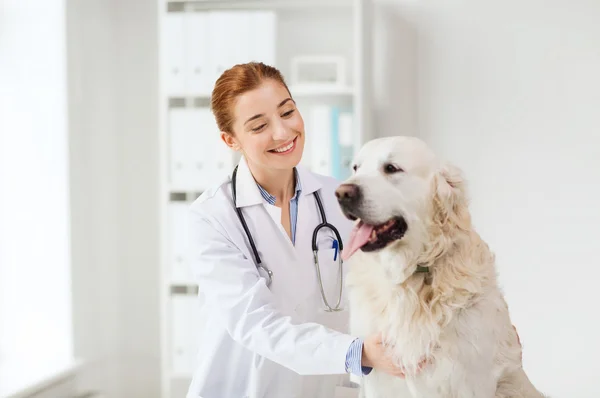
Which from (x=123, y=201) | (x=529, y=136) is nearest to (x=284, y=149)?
(x=529, y=136)

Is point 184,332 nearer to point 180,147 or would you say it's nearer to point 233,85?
point 180,147

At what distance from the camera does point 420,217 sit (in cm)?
145

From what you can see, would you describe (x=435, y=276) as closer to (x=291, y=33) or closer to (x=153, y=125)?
(x=291, y=33)

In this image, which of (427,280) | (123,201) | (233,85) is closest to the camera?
(427,280)

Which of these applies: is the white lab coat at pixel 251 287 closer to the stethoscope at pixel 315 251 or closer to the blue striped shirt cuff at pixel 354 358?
the stethoscope at pixel 315 251

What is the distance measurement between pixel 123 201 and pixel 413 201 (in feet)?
8.37

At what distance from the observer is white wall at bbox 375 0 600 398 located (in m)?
3.12

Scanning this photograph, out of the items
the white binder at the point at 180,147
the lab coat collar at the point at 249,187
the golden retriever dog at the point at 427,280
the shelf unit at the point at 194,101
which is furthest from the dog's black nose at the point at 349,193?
the white binder at the point at 180,147

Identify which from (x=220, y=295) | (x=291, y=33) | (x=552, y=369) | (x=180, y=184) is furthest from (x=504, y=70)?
(x=220, y=295)

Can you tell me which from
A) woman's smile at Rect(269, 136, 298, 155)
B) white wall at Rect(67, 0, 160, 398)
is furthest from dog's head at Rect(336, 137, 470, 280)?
white wall at Rect(67, 0, 160, 398)

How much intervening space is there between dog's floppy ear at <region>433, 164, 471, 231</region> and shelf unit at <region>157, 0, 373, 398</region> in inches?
62.0

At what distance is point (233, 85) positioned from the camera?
1.74 meters

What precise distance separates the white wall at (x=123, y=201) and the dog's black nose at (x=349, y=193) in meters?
2.34

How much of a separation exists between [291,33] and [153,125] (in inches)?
35.8
